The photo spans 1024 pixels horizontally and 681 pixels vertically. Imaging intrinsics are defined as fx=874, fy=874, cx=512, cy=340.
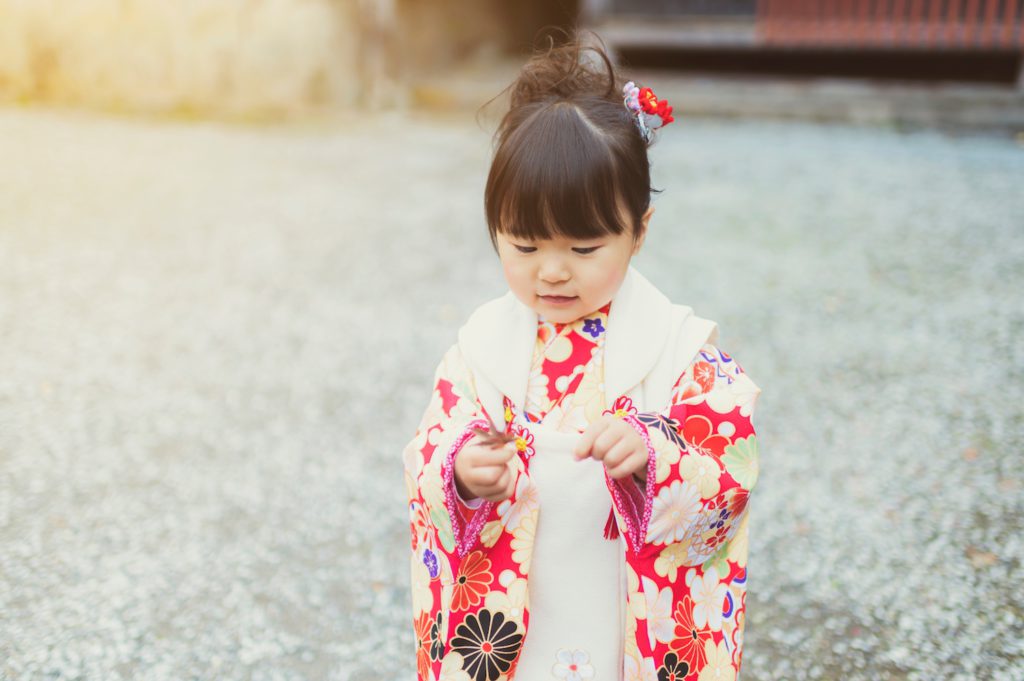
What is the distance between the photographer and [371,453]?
3.05 metres

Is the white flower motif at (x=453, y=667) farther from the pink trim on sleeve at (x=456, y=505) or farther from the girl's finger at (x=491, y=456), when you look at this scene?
the girl's finger at (x=491, y=456)

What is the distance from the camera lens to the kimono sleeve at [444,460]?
A: 130 centimetres

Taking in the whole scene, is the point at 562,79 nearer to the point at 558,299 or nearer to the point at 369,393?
the point at 558,299

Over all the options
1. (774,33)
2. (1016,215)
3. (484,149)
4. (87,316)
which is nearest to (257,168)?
(484,149)

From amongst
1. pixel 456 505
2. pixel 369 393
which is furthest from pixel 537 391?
pixel 369 393

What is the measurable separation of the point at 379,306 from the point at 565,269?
3101 millimetres

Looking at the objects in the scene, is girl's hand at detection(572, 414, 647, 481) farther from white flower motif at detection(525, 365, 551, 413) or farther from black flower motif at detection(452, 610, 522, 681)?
black flower motif at detection(452, 610, 522, 681)

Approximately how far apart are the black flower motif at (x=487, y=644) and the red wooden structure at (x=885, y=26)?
25.3 feet

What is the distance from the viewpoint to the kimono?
1.33m

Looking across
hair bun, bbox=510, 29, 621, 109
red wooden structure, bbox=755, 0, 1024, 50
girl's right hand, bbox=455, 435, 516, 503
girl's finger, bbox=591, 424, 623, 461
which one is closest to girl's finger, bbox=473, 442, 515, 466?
girl's right hand, bbox=455, 435, 516, 503

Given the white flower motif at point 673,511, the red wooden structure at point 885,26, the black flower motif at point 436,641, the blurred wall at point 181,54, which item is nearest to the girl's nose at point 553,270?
the white flower motif at point 673,511

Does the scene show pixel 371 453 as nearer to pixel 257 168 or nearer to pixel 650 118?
pixel 650 118

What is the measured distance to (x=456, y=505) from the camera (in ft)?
4.29

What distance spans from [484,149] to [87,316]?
3.87m
